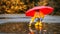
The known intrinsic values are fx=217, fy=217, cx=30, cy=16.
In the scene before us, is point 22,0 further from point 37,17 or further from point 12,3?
point 37,17

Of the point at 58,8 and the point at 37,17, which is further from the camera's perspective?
the point at 58,8

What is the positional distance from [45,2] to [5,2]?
91.0 inches

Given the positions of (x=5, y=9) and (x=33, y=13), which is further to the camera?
(x=5, y=9)

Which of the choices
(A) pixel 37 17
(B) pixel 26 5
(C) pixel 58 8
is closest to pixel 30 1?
(B) pixel 26 5

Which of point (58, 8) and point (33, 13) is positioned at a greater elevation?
point (33, 13)

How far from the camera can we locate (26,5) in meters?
12.7

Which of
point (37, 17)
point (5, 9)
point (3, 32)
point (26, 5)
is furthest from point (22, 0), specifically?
point (37, 17)

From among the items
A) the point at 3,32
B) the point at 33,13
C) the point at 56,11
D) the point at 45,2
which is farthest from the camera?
the point at 45,2

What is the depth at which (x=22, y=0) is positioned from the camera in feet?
42.1

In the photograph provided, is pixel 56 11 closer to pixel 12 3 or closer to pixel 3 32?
pixel 12 3

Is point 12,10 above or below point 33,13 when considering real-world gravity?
below

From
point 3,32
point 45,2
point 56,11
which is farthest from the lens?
point 45,2

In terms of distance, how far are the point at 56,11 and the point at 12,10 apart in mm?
2655

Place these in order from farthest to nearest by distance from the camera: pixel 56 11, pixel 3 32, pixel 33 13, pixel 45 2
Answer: pixel 45 2, pixel 56 11, pixel 3 32, pixel 33 13
